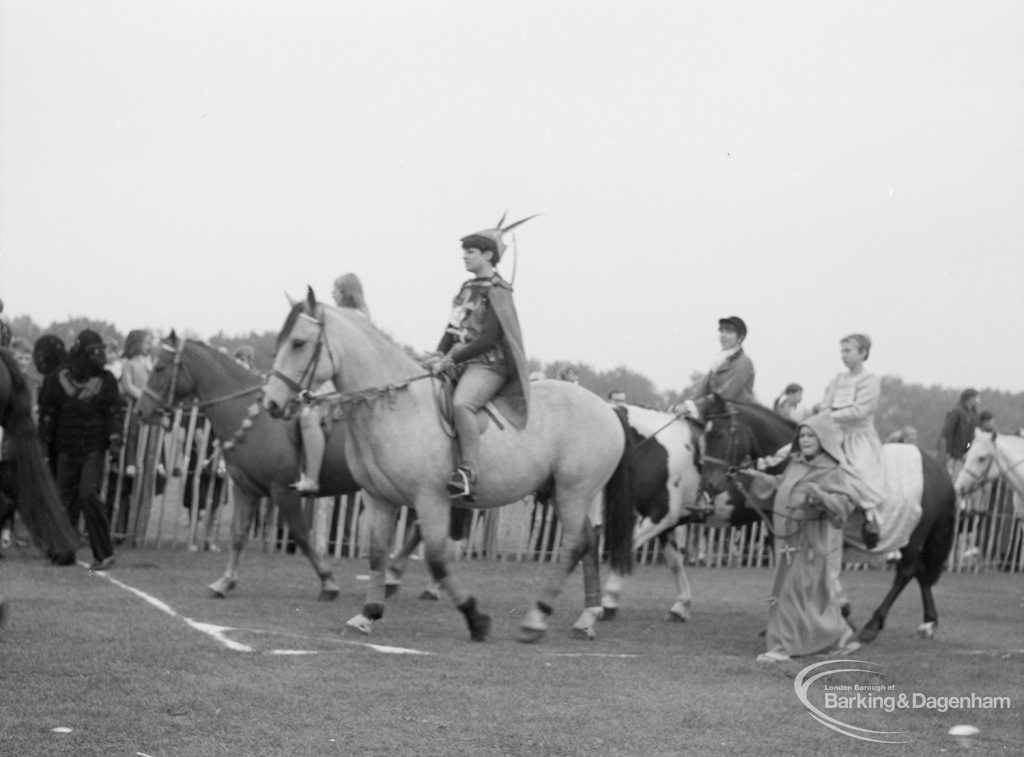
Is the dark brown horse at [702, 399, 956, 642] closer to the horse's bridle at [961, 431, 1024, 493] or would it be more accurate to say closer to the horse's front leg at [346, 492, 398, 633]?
the horse's front leg at [346, 492, 398, 633]

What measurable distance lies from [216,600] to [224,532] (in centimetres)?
600

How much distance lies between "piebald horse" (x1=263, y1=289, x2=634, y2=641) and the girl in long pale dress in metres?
2.06

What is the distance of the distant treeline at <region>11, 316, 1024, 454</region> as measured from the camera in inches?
725

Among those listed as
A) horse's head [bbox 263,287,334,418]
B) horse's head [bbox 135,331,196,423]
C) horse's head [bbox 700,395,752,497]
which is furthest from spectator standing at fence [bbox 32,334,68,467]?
horse's head [bbox 700,395,752,497]

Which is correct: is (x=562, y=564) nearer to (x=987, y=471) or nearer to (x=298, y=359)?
(x=298, y=359)

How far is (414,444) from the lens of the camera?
9344 millimetres

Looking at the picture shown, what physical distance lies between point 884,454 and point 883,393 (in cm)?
1523

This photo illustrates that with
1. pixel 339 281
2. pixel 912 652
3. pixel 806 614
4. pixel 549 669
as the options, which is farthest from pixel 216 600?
pixel 912 652

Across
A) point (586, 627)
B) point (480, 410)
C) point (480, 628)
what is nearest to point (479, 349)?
point (480, 410)

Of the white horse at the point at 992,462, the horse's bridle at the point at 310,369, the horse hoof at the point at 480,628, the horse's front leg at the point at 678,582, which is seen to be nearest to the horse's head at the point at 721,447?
the horse's front leg at the point at 678,582

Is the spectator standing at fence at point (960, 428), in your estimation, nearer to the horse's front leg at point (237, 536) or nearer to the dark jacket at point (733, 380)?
the dark jacket at point (733, 380)

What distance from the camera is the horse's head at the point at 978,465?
48.1ft

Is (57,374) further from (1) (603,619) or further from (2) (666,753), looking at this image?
(2) (666,753)

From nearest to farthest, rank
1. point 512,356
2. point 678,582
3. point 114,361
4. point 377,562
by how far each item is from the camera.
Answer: point 512,356 < point 377,562 < point 678,582 < point 114,361
